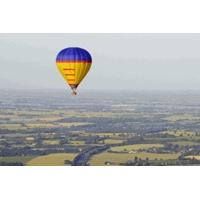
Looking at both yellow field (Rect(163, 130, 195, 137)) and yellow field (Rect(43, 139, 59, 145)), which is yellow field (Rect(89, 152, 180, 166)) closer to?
yellow field (Rect(43, 139, 59, 145))

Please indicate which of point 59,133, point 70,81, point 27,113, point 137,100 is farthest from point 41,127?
point 137,100

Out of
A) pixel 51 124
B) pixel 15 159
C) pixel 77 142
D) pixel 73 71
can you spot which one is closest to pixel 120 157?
pixel 15 159

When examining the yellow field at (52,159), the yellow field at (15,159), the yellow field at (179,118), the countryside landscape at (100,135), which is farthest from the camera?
the yellow field at (179,118)

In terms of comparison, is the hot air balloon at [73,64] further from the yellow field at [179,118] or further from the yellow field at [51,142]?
the yellow field at [179,118]

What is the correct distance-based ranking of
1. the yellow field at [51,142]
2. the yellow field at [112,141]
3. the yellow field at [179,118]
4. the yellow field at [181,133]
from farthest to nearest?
the yellow field at [179,118] → the yellow field at [181,133] → the yellow field at [112,141] → the yellow field at [51,142]

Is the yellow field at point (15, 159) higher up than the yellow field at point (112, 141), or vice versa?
the yellow field at point (112, 141)

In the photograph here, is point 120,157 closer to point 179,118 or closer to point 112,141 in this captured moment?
point 112,141

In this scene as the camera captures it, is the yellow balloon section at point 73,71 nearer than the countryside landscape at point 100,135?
Yes

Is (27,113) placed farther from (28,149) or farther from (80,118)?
(28,149)

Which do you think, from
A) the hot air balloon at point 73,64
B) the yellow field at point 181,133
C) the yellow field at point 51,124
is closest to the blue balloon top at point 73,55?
the hot air balloon at point 73,64
